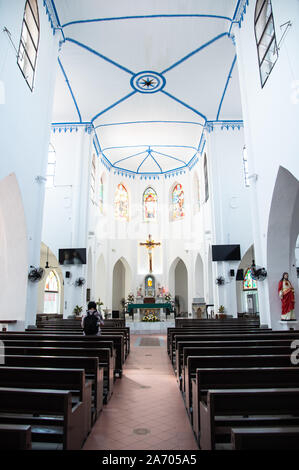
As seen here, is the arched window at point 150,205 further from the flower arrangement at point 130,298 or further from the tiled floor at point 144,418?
the tiled floor at point 144,418

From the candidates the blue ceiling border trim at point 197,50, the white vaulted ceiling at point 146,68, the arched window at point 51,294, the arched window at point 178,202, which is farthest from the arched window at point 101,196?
the blue ceiling border trim at point 197,50

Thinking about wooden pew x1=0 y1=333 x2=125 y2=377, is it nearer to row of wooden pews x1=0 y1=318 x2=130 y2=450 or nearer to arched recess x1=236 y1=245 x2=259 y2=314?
row of wooden pews x1=0 y1=318 x2=130 y2=450

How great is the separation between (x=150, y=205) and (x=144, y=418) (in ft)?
63.9

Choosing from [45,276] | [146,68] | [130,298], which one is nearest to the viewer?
[146,68]

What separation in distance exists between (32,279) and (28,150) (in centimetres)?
329

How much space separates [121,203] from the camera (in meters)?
22.4

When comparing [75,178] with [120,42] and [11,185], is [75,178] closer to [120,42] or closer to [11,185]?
[120,42]

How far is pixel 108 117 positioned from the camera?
1565 centimetres

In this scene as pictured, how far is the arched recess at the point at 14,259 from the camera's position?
7852 mm

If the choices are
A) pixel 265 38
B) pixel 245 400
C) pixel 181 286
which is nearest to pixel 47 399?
pixel 245 400

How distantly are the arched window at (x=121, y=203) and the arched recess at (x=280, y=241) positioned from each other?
1467 cm

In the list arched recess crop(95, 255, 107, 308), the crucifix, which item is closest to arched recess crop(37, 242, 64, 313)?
arched recess crop(95, 255, 107, 308)

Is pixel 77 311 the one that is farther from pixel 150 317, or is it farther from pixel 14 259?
pixel 150 317

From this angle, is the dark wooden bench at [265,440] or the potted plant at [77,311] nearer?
the dark wooden bench at [265,440]
